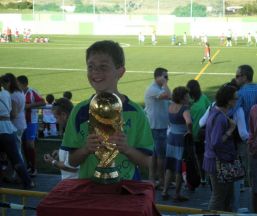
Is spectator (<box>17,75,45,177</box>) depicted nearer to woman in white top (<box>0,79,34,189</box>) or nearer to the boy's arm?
woman in white top (<box>0,79,34,189</box>)

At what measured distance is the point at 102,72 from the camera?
301 centimetres

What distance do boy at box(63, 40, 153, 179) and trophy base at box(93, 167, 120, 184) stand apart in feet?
0.33

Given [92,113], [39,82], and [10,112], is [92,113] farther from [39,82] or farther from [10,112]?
[39,82]

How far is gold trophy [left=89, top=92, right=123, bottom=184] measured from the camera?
112 inches

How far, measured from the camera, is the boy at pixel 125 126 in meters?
3.01

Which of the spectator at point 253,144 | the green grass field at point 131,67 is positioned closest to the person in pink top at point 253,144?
the spectator at point 253,144

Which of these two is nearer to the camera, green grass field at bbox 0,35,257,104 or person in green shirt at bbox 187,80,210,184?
→ person in green shirt at bbox 187,80,210,184

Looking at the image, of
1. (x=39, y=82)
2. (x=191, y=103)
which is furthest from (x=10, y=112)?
(x=39, y=82)

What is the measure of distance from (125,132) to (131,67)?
2787 centimetres

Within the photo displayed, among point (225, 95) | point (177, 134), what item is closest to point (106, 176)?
point (225, 95)

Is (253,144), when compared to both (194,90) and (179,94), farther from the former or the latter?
(194,90)

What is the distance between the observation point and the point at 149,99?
29.9 ft

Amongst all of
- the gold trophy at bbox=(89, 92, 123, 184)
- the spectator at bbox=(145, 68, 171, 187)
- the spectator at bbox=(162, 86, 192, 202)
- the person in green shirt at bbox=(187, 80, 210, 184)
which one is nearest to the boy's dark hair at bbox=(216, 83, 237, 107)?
the spectator at bbox=(162, 86, 192, 202)

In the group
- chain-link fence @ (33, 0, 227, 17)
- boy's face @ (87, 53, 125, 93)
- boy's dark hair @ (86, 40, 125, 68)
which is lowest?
boy's face @ (87, 53, 125, 93)
